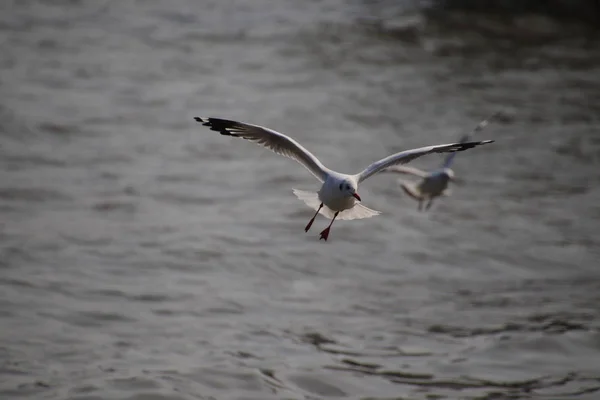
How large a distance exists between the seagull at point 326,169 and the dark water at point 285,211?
2041mm

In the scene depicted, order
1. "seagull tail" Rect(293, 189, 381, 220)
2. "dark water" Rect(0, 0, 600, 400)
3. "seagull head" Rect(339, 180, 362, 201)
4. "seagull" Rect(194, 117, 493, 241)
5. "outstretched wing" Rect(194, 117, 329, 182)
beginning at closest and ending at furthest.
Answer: "seagull head" Rect(339, 180, 362, 201) → "seagull" Rect(194, 117, 493, 241) → "outstretched wing" Rect(194, 117, 329, 182) → "seagull tail" Rect(293, 189, 381, 220) → "dark water" Rect(0, 0, 600, 400)

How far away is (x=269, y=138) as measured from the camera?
326 inches

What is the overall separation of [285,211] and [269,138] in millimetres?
5967

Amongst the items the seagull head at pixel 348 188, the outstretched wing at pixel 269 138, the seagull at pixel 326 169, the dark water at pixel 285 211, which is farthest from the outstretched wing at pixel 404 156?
the dark water at pixel 285 211

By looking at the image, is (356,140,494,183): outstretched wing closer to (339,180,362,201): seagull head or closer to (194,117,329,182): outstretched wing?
(339,180,362,201): seagull head

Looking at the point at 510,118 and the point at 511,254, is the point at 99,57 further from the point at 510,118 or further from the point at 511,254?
the point at 511,254

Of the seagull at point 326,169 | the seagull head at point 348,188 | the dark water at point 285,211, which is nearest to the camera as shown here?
the seagull head at point 348,188

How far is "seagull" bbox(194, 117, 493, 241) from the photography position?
7930 millimetres

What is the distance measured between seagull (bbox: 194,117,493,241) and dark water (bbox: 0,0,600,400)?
2.04 m

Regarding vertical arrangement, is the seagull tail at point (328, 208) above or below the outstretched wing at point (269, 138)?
below

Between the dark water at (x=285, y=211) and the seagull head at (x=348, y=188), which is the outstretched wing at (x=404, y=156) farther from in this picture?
the dark water at (x=285, y=211)

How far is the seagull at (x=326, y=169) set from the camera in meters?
7.93

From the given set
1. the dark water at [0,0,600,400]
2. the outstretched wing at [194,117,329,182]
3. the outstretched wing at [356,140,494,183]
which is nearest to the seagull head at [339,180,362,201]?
the outstretched wing at [356,140,494,183]

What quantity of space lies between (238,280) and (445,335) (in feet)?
7.85
